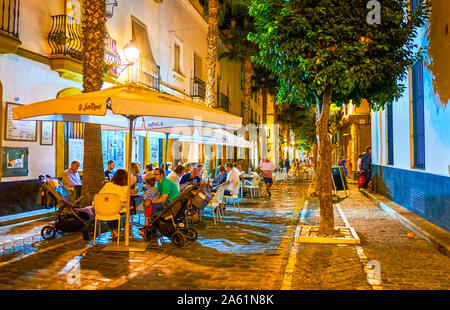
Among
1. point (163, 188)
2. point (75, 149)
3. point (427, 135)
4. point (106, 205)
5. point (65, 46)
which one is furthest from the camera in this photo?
point (75, 149)

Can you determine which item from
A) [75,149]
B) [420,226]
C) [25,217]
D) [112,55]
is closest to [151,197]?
[25,217]

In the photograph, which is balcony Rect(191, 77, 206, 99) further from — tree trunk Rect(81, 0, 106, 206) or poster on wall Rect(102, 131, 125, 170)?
tree trunk Rect(81, 0, 106, 206)

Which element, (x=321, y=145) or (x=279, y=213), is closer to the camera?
(x=321, y=145)

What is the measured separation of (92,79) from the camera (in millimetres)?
9305

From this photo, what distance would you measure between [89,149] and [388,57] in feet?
23.2

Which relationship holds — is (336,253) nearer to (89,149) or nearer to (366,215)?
(366,215)

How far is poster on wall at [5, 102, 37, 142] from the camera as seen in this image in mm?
10039

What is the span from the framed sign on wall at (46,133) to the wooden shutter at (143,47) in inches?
244

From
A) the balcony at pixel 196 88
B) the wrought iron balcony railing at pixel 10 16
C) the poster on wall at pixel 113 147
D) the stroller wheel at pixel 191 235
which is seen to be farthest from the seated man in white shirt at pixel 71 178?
the balcony at pixel 196 88

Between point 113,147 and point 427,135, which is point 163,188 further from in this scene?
point 113,147

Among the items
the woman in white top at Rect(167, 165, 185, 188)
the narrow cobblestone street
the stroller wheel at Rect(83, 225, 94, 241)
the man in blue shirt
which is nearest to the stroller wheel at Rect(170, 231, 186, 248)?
the narrow cobblestone street

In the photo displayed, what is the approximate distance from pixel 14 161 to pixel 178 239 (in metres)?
6.09
